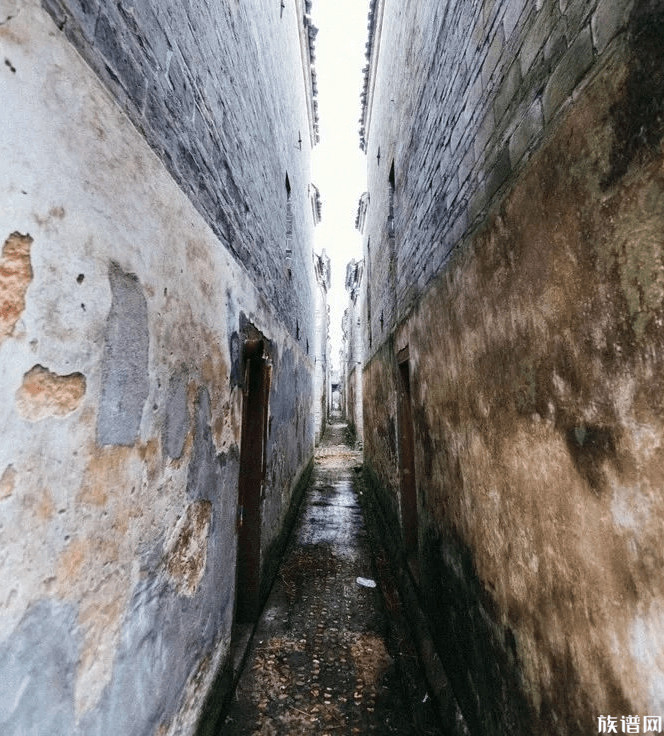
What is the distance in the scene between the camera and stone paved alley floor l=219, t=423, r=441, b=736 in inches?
97.0

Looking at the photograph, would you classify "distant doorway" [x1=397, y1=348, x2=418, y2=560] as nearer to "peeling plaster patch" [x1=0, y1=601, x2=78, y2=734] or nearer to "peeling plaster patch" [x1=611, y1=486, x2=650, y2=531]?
"peeling plaster patch" [x1=611, y1=486, x2=650, y2=531]

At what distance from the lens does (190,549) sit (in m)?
2.02

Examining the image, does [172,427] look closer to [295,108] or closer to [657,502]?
[657,502]

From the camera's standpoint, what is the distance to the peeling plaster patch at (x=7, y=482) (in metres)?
0.90

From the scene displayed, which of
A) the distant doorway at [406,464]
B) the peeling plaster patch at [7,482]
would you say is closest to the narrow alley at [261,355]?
the peeling plaster patch at [7,482]

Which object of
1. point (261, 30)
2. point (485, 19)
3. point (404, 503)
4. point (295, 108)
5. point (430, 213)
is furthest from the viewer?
point (295, 108)

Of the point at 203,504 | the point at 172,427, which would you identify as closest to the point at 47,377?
the point at 172,427

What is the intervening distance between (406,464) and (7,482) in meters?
4.22

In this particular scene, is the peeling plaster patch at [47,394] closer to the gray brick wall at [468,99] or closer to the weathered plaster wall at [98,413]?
the weathered plaster wall at [98,413]

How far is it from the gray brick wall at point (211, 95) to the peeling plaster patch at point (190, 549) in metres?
1.86

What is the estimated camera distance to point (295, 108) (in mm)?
7293

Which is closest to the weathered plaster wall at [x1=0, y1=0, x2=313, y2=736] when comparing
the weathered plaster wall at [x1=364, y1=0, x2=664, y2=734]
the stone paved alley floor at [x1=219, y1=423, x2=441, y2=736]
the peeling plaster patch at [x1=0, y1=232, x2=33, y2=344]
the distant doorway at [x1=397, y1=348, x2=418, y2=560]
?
the peeling plaster patch at [x1=0, y1=232, x2=33, y2=344]

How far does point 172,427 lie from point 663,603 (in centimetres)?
194

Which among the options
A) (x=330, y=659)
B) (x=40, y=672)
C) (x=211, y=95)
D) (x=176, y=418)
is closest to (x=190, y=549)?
(x=176, y=418)
